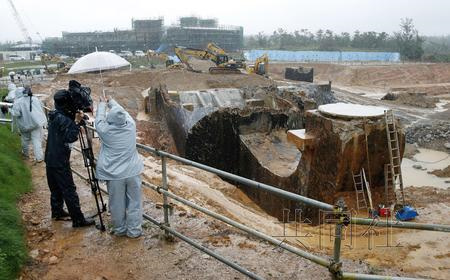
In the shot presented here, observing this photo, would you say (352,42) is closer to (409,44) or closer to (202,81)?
(409,44)

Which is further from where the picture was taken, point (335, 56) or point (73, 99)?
point (335, 56)

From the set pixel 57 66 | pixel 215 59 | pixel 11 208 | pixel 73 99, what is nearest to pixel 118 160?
pixel 73 99

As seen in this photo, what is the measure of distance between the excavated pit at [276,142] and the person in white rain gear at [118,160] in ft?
14.6

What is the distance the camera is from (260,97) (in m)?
17.1

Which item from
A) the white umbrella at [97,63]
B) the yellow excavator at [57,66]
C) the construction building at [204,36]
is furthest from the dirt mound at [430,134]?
the construction building at [204,36]

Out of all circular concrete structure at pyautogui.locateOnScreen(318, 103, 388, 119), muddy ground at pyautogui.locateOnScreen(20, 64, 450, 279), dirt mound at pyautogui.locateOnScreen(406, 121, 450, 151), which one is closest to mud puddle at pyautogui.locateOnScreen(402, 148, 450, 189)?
dirt mound at pyautogui.locateOnScreen(406, 121, 450, 151)

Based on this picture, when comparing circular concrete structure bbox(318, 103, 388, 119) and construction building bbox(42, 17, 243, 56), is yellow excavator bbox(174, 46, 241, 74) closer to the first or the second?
circular concrete structure bbox(318, 103, 388, 119)

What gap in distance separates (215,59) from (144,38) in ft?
145

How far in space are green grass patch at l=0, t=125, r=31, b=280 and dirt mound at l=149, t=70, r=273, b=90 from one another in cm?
1670

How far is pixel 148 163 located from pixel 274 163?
143 inches

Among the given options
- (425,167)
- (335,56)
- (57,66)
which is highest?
(335,56)

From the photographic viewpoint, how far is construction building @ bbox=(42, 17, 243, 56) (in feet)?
223

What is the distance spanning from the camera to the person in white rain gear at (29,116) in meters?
6.93

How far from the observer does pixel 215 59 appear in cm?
3070
